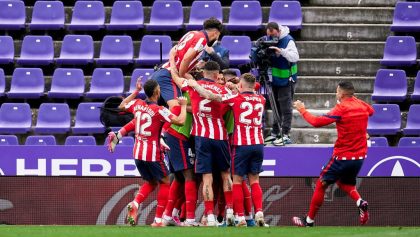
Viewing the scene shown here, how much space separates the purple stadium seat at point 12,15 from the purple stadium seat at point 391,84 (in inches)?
262

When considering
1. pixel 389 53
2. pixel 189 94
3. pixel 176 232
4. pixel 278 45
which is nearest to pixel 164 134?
pixel 189 94

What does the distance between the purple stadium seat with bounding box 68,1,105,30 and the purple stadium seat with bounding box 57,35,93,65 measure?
1.99 feet

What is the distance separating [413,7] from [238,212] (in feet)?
27.5

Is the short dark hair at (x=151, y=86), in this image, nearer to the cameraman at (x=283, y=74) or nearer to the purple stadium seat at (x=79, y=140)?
the cameraman at (x=283, y=74)

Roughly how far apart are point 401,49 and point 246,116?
7272 mm

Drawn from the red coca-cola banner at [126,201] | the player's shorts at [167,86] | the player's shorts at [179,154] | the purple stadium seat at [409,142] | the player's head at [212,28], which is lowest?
the red coca-cola banner at [126,201]

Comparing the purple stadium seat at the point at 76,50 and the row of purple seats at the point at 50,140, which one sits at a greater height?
the purple stadium seat at the point at 76,50

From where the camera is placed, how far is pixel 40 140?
67.2 feet

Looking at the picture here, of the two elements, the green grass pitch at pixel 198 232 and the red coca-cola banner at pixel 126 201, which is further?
the red coca-cola banner at pixel 126 201

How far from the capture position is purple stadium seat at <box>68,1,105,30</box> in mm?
22953

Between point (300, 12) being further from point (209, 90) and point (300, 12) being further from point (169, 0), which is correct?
point (209, 90)

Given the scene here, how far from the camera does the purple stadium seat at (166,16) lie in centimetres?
2270

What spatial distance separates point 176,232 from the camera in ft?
46.0

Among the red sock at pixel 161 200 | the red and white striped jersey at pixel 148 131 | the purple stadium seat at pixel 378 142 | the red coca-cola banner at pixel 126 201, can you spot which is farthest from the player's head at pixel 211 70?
the purple stadium seat at pixel 378 142
